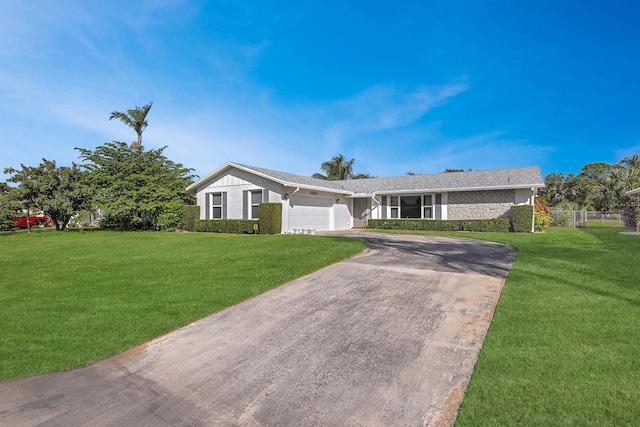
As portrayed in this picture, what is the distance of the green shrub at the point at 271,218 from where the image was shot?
55.6 ft

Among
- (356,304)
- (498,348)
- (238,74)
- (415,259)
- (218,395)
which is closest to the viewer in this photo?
(218,395)

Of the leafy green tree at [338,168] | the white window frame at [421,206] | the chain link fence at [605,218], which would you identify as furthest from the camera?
the leafy green tree at [338,168]

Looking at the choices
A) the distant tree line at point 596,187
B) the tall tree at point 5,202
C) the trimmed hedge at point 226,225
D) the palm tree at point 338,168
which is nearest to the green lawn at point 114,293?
A: the trimmed hedge at point 226,225

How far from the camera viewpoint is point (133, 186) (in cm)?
2289

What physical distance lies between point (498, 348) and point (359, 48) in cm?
1891

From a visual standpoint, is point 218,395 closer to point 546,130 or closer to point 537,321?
point 537,321

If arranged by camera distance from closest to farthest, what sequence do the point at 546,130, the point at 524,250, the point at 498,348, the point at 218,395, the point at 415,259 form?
1. the point at 218,395
2. the point at 498,348
3. the point at 415,259
4. the point at 524,250
5. the point at 546,130

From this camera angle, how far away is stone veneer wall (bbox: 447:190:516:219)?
740 inches

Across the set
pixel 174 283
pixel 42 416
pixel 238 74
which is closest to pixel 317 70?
pixel 238 74

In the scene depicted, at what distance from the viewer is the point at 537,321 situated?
3.98 meters

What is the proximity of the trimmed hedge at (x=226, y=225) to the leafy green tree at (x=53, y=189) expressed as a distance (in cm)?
876

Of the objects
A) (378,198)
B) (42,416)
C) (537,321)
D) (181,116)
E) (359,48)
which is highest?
(359,48)

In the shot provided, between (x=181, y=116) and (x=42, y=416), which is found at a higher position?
(x=181, y=116)

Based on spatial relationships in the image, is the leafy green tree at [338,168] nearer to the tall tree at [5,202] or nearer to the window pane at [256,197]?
the window pane at [256,197]
